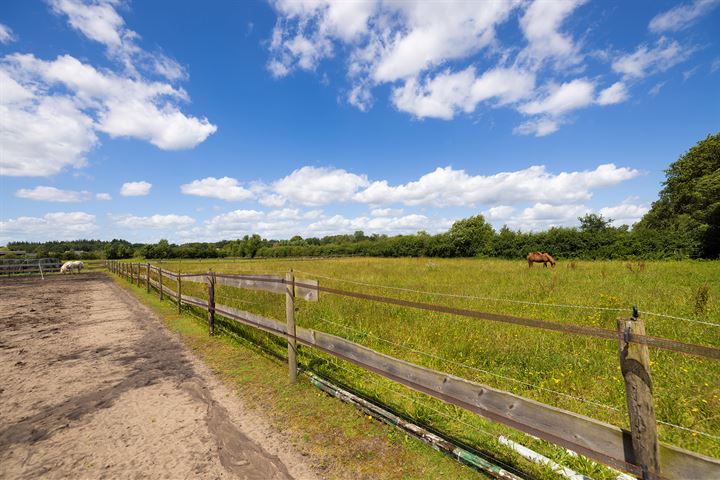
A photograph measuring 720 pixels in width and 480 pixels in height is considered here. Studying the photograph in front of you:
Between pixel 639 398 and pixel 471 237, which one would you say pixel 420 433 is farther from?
pixel 471 237

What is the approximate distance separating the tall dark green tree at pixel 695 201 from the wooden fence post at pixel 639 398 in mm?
32116

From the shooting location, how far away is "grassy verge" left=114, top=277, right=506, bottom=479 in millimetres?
2900

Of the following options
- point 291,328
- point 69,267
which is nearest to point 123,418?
point 291,328

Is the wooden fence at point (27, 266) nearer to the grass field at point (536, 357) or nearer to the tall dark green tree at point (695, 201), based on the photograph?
the grass field at point (536, 357)

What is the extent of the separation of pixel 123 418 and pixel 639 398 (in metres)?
5.18

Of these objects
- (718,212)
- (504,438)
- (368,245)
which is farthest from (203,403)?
(368,245)

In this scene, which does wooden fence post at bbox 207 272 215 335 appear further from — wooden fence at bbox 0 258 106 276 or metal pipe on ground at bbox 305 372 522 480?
wooden fence at bbox 0 258 106 276

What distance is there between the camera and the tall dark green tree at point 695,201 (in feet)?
78.8

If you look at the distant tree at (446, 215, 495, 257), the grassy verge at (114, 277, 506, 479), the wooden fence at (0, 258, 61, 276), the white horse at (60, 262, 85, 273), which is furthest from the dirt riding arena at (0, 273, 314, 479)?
the distant tree at (446, 215, 495, 257)

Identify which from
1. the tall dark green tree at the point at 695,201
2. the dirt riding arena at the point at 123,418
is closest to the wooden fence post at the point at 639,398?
the dirt riding arena at the point at 123,418

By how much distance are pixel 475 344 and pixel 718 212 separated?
30.4 m

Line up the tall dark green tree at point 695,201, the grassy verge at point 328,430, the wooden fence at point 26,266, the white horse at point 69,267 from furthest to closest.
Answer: the white horse at point 69,267
the wooden fence at point 26,266
the tall dark green tree at point 695,201
the grassy verge at point 328,430

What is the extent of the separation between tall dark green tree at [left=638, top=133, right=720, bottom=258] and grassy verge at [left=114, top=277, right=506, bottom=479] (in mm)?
32505

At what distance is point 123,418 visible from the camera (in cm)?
384
